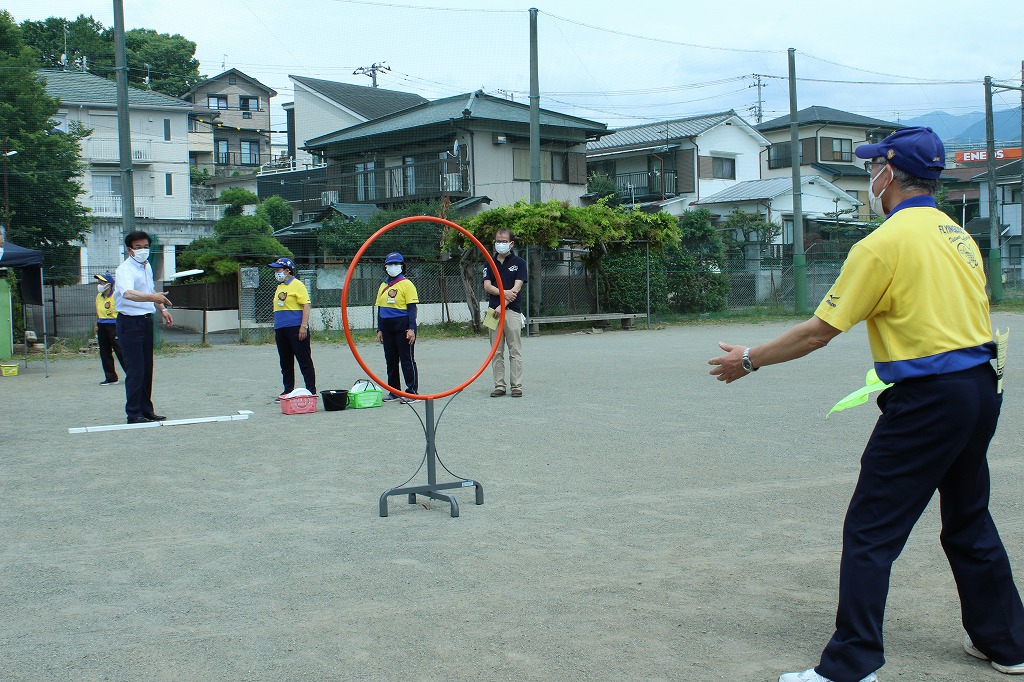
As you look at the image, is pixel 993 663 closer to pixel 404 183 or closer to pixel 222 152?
Answer: pixel 404 183

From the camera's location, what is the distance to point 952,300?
3.09m

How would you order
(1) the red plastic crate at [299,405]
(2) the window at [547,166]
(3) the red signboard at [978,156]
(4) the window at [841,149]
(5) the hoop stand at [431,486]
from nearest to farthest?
(5) the hoop stand at [431,486] < (1) the red plastic crate at [299,405] < (2) the window at [547,166] < (4) the window at [841,149] < (3) the red signboard at [978,156]

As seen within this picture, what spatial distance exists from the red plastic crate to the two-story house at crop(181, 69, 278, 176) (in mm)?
53407

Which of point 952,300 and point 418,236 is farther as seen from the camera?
point 418,236

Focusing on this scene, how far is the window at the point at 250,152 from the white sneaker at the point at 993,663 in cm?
6545

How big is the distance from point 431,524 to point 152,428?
487 centimetres

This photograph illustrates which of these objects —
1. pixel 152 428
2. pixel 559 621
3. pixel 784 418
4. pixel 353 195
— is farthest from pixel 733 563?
pixel 353 195

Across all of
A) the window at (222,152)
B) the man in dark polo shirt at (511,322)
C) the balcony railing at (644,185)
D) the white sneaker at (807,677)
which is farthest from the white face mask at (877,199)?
the window at (222,152)

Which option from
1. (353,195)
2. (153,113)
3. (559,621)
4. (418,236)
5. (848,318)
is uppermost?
(153,113)

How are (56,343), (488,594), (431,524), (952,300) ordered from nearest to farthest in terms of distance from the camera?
1. (952,300)
2. (488,594)
3. (431,524)
4. (56,343)

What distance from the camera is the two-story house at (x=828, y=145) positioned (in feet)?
160

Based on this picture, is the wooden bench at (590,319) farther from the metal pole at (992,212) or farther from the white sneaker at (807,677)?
the white sneaker at (807,677)

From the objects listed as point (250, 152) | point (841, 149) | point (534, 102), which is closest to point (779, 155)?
point (841, 149)

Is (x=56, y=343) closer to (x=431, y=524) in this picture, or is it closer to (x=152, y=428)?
(x=152, y=428)
